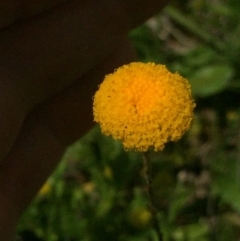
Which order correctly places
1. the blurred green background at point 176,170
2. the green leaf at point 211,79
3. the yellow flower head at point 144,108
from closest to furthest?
the yellow flower head at point 144,108, the blurred green background at point 176,170, the green leaf at point 211,79

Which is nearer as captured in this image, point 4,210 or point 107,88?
point 107,88

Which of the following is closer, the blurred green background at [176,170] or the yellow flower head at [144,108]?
the yellow flower head at [144,108]

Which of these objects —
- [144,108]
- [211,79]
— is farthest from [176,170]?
[144,108]

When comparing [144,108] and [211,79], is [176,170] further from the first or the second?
[144,108]

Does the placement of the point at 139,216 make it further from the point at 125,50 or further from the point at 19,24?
the point at 19,24

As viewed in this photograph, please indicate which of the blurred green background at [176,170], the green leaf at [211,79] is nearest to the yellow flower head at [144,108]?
the blurred green background at [176,170]

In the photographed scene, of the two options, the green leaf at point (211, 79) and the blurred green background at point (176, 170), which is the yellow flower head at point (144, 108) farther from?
the green leaf at point (211, 79)

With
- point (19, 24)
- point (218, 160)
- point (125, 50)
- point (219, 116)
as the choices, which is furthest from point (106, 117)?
point (219, 116)
